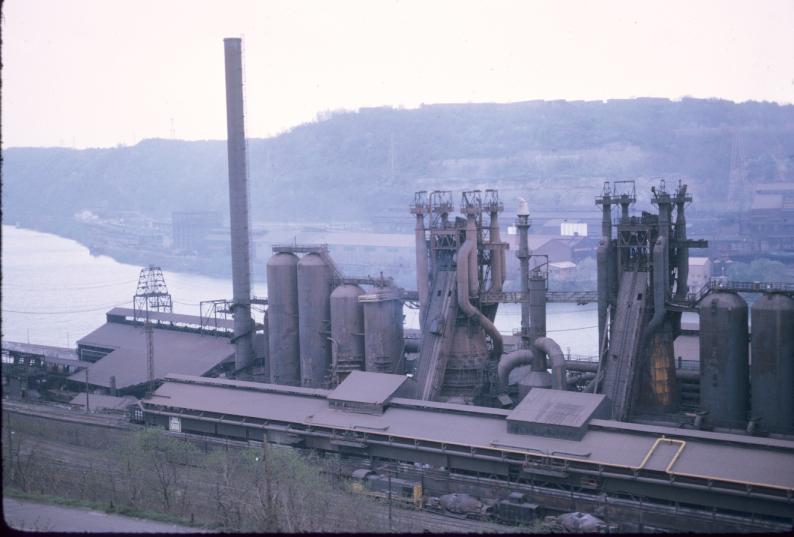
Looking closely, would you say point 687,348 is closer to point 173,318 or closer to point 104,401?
point 104,401

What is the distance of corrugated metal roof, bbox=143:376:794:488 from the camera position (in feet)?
55.0

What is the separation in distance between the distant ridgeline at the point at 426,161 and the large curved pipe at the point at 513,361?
171 feet

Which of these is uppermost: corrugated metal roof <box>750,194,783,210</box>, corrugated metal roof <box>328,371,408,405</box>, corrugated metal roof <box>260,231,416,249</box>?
corrugated metal roof <box>750,194,783,210</box>

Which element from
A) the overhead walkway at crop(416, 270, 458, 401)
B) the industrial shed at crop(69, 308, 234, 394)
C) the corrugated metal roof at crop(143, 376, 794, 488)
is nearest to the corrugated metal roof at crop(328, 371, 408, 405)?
the corrugated metal roof at crop(143, 376, 794, 488)

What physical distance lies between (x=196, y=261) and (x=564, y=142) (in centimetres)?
4109

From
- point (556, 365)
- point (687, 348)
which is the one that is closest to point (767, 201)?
point (687, 348)

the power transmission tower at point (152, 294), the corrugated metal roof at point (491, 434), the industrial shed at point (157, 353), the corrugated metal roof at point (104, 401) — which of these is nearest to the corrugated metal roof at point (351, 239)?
the power transmission tower at point (152, 294)

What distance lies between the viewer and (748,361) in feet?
66.0

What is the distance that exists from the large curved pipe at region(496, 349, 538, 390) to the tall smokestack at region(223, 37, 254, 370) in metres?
10.5

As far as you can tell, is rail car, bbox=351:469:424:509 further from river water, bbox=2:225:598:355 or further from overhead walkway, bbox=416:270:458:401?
river water, bbox=2:225:598:355

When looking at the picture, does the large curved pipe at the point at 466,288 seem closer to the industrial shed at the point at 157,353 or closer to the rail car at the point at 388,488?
the rail car at the point at 388,488

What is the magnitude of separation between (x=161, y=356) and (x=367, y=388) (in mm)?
12780

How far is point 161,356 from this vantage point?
33.0 meters

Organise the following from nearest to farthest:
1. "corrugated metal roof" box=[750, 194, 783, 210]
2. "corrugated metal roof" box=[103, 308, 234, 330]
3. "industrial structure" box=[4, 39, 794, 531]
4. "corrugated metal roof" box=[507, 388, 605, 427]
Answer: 1. "industrial structure" box=[4, 39, 794, 531]
2. "corrugated metal roof" box=[507, 388, 605, 427]
3. "corrugated metal roof" box=[103, 308, 234, 330]
4. "corrugated metal roof" box=[750, 194, 783, 210]
